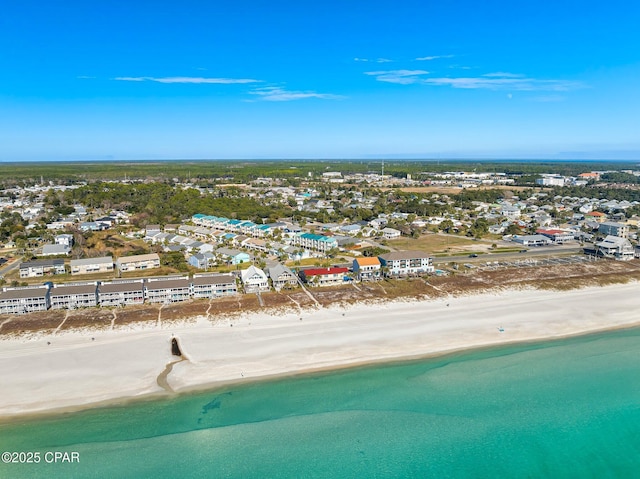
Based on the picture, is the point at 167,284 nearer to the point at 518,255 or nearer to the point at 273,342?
the point at 273,342

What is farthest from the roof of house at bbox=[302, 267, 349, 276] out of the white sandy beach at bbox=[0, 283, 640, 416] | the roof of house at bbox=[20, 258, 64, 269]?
the roof of house at bbox=[20, 258, 64, 269]

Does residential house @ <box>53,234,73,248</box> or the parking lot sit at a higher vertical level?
residential house @ <box>53,234,73,248</box>

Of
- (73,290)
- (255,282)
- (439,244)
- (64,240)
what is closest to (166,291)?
(73,290)

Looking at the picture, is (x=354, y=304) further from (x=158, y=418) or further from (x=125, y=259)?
(x=125, y=259)

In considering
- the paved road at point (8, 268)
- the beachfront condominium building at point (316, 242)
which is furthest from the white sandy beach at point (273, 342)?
the paved road at point (8, 268)

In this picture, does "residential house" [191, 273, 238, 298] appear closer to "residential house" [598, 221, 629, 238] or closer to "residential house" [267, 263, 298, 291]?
"residential house" [267, 263, 298, 291]

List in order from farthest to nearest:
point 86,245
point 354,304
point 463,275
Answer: point 86,245, point 463,275, point 354,304

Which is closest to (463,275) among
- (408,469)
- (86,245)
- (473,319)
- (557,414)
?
(473,319)
